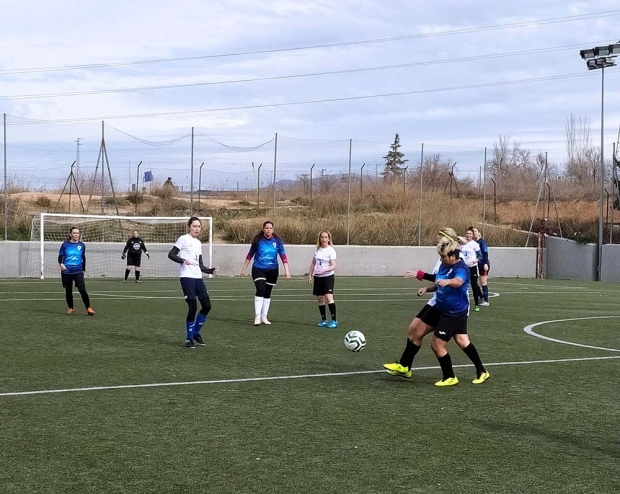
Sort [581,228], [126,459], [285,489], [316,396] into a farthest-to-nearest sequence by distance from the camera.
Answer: [581,228] → [316,396] → [126,459] → [285,489]

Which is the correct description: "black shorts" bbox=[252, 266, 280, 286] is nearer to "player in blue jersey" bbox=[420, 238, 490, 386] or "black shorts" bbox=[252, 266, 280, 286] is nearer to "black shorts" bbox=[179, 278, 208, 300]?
"black shorts" bbox=[179, 278, 208, 300]

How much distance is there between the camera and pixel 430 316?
30.7 ft

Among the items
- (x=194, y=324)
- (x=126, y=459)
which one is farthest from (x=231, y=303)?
(x=126, y=459)

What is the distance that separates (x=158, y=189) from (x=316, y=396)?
29490 mm

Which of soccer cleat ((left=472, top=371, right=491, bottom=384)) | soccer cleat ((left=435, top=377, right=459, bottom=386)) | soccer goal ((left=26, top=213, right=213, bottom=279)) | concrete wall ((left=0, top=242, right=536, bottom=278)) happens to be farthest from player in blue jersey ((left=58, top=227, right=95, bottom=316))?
concrete wall ((left=0, top=242, right=536, bottom=278))

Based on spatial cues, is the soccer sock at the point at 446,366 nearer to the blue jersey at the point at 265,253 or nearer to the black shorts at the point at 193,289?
the black shorts at the point at 193,289

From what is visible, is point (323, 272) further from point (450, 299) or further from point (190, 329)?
point (450, 299)

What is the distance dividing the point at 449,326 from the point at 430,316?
34 cm

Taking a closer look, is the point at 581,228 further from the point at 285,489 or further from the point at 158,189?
the point at 285,489

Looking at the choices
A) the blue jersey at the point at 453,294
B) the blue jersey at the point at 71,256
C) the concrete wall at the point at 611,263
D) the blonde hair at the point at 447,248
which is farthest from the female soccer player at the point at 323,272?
the concrete wall at the point at 611,263

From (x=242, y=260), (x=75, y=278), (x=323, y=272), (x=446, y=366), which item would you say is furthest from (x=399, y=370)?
(x=242, y=260)

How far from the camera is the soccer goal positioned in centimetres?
3119

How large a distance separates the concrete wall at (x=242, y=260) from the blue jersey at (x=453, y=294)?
80.5 feet

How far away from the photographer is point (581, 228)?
41.6 m
